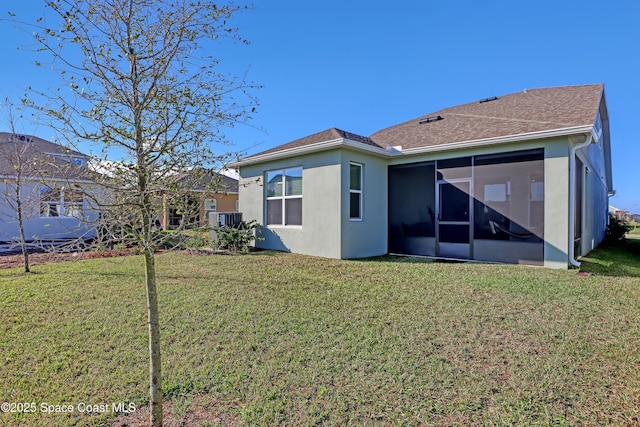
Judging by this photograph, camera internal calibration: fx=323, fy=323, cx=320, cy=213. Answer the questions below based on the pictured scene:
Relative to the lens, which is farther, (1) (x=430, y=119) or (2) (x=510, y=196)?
(1) (x=430, y=119)

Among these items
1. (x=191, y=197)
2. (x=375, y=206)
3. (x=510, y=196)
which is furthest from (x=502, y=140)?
(x=191, y=197)

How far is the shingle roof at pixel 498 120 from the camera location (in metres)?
8.24

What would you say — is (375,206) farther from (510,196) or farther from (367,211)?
(510,196)

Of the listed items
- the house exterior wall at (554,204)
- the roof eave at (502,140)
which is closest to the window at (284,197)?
the roof eave at (502,140)

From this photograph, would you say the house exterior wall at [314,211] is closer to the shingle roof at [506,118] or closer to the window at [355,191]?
the window at [355,191]

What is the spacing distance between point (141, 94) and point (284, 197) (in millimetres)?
8359

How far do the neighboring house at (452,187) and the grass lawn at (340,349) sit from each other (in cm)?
225

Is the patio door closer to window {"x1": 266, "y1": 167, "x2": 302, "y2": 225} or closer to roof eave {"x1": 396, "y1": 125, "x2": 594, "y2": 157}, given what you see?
roof eave {"x1": 396, "y1": 125, "x2": 594, "y2": 157}

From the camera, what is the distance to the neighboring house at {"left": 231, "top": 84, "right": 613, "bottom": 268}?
7.78 m

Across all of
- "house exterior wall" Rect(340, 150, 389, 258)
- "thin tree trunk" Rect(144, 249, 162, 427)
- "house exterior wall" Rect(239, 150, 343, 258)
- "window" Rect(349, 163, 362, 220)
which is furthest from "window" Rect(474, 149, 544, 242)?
"thin tree trunk" Rect(144, 249, 162, 427)

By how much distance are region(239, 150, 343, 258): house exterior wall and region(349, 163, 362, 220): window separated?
56cm

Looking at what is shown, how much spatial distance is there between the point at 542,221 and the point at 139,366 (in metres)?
8.76

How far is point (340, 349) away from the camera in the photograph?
3.73 meters

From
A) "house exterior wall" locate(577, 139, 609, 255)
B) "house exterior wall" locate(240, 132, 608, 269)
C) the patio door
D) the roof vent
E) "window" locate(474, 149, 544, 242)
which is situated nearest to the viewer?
"house exterior wall" locate(240, 132, 608, 269)
